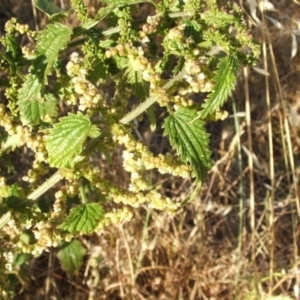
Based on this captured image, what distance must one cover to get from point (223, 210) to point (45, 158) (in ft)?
4.89

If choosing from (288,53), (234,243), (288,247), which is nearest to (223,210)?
(234,243)

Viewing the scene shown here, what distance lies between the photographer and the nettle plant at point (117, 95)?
104 centimetres

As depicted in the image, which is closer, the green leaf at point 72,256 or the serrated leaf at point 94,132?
the serrated leaf at point 94,132

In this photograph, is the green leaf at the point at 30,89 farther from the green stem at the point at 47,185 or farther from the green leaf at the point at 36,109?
the green stem at the point at 47,185

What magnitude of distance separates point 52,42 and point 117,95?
18cm

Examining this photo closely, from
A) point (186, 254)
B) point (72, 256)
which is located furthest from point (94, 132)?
point (186, 254)

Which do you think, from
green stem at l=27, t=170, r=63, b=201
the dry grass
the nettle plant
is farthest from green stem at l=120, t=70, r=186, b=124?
the dry grass

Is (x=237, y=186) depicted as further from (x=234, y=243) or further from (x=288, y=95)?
(x=288, y=95)

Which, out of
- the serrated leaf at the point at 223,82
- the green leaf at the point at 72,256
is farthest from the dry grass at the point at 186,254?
the serrated leaf at the point at 223,82

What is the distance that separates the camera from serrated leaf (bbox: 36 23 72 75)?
3.59ft

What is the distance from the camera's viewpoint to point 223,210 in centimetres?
252

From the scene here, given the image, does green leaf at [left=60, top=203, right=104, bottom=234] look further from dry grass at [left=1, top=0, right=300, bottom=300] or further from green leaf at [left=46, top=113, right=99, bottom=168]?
dry grass at [left=1, top=0, right=300, bottom=300]

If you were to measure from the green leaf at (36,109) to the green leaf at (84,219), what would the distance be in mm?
199

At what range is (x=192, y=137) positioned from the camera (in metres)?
1.09
